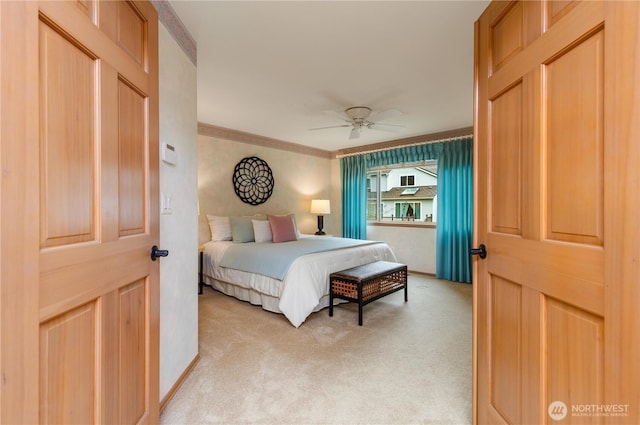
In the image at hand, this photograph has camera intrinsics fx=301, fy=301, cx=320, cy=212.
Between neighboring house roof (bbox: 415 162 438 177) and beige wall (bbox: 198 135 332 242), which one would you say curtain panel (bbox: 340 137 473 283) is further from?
beige wall (bbox: 198 135 332 242)

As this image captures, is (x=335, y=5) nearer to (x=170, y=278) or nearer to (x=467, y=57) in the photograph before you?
(x=467, y=57)

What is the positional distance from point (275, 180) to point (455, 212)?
3.12m

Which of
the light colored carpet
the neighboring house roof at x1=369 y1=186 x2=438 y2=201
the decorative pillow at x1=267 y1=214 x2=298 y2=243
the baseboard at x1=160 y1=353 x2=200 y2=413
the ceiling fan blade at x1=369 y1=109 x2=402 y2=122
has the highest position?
the ceiling fan blade at x1=369 y1=109 x2=402 y2=122

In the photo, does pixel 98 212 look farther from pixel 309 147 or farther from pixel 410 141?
pixel 309 147

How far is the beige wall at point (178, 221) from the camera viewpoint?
1792mm

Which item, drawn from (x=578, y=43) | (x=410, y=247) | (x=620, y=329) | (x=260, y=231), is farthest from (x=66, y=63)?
(x=410, y=247)

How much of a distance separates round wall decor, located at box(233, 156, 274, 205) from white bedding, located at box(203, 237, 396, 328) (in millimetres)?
1057

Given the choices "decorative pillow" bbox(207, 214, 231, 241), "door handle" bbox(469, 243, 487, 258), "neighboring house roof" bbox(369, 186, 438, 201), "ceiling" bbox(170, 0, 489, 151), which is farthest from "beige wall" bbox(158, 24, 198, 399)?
"neighboring house roof" bbox(369, 186, 438, 201)

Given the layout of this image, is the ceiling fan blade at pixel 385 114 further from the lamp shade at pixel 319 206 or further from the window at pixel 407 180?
the lamp shade at pixel 319 206

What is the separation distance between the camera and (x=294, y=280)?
310 centimetres

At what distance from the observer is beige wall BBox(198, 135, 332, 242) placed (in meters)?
4.50

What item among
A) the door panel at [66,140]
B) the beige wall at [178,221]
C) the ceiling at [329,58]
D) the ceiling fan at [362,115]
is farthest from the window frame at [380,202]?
the door panel at [66,140]

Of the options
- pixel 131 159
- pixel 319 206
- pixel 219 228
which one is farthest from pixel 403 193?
pixel 131 159

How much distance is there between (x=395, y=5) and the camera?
1849 millimetres
